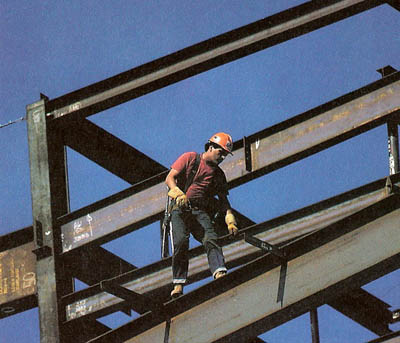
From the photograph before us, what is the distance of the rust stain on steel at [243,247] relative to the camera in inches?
658

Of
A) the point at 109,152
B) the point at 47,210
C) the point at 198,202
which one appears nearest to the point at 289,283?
the point at 198,202

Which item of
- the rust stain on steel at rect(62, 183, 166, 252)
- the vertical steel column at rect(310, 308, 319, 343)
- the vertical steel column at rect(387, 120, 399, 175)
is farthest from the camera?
the rust stain on steel at rect(62, 183, 166, 252)

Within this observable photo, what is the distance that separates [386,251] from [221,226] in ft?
15.1

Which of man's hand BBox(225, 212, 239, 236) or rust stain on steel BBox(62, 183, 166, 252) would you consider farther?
rust stain on steel BBox(62, 183, 166, 252)

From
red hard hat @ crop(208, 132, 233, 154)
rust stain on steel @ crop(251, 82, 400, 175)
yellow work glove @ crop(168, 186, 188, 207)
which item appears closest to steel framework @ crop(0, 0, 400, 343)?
rust stain on steel @ crop(251, 82, 400, 175)

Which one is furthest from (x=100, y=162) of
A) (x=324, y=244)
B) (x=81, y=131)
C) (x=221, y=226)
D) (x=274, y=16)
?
(x=324, y=244)

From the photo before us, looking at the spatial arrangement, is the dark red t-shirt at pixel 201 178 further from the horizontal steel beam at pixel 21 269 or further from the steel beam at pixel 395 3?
the steel beam at pixel 395 3

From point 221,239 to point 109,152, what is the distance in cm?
340

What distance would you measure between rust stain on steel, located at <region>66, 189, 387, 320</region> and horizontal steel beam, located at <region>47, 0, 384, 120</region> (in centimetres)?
242

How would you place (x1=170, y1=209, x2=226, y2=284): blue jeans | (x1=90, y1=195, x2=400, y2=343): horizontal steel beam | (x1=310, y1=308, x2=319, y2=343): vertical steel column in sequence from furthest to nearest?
(x1=310, y1=308, x2=319, y2=343): vertical steel column < (x1=170, y1=209, x2=226, y2=284): blue jeans < (x1=90, y1=195, x2=400, y2=343): horizontal steel beam

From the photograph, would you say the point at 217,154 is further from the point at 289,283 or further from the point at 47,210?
the point at 47,210

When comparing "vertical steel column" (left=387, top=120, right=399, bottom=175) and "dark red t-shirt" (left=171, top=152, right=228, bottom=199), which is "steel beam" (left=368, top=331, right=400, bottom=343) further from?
"dark red t-shirt" (left=171, top=152, right=228, bottom=199)

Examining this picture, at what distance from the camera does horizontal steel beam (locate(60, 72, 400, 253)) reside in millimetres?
16609

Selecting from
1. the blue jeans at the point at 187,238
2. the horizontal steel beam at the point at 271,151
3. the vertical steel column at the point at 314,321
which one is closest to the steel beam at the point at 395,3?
the horizontal steel beam at the point at 271,151
